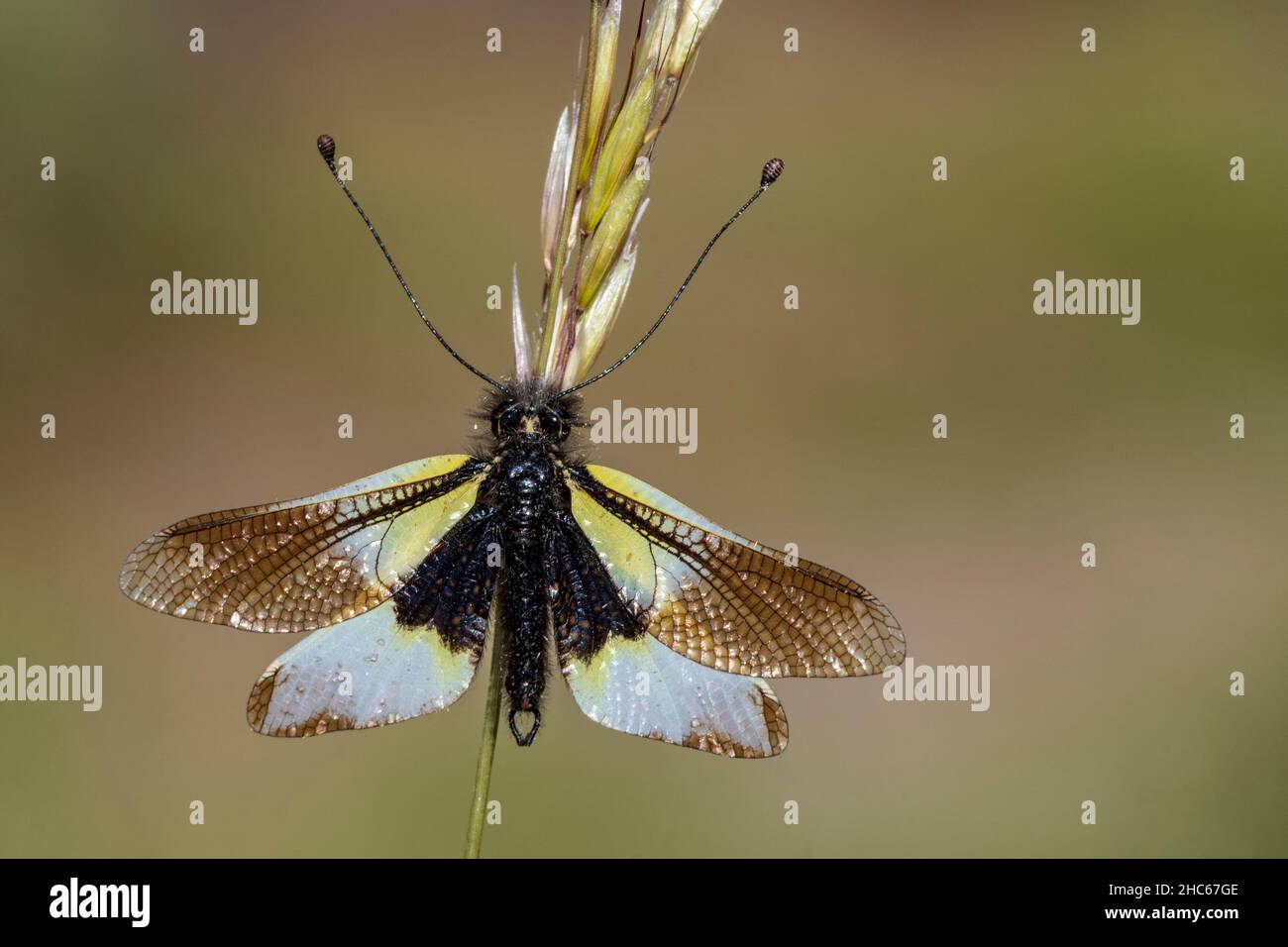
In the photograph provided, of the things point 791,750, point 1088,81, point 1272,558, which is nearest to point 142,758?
point 791,750

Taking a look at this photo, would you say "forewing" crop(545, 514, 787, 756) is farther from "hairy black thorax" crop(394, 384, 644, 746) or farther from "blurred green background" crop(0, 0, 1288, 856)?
"blurred green background" crop(0, 0, 1288, 856)

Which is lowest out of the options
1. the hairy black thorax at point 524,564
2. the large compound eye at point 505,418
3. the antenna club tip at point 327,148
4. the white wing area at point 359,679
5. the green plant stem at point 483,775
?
the green plant stem at point 483,775

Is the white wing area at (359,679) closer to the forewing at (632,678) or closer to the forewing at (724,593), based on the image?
the forewing at (632,678)

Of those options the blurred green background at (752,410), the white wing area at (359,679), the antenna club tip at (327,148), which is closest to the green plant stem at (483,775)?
the white wing area at (359,679)

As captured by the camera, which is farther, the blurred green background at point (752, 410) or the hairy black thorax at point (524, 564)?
the blurred green background at point (752, 410)

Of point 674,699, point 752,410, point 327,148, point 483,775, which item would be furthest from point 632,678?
point 752,410

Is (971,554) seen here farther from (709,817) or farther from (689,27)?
(689,27)

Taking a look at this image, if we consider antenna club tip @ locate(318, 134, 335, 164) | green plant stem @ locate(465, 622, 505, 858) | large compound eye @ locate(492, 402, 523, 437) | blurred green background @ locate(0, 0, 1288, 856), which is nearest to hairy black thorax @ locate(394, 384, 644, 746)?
large compound eye @ locate(492, 402, 523, 437)
